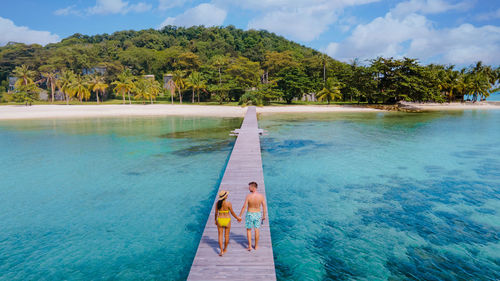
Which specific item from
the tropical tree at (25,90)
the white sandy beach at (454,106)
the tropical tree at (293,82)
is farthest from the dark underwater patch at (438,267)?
the tropical tree at (25,90)

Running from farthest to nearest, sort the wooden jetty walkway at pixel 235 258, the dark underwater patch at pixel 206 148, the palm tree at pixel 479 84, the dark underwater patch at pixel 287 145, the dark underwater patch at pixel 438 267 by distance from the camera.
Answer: the palm tree at pixel 479 84
the dark underwater patch at pixel 287 145
the dark underwater patch at pixel 206 148
the dark underwater patch at pixel 438 267
the wooden jetty walkway at pixel 235 258

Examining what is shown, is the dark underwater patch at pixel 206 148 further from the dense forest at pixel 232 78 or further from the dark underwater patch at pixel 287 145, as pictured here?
the dense forest at pixel 232 78

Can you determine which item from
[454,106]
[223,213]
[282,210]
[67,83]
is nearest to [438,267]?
[282,210]

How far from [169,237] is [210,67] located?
5620 centimetres

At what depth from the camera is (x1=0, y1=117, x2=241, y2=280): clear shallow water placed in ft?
21.6

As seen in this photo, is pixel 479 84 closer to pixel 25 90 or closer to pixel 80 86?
pixel 80 86

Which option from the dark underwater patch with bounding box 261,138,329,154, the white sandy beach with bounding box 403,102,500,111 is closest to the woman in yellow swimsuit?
the dark underwater patch with bounding box 261,138,329,154

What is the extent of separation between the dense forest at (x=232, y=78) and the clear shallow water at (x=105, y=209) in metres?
38.3

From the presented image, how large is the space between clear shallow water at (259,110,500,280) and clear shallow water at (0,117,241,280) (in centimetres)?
277

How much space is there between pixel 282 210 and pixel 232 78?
1960 inches

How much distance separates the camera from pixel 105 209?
9602 mm

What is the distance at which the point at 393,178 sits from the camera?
41.5 ft

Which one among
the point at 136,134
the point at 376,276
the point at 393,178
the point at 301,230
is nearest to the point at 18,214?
the point at 301,230

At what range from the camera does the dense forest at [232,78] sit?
50.2m
